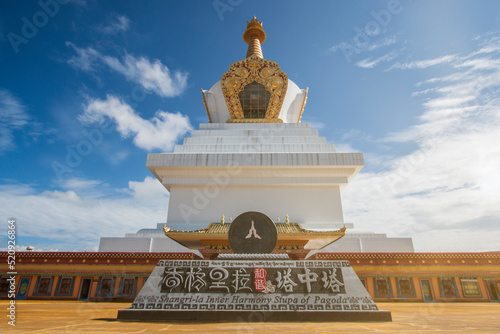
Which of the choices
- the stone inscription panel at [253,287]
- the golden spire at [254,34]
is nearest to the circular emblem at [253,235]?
the stone inscription panel at [253,287]

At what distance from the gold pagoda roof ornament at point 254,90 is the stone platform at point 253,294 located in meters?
13.0

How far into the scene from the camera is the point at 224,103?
1825 centimetres

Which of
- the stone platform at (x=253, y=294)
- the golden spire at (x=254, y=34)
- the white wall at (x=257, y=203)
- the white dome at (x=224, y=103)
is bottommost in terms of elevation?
the stone platform at (x=253, y=294)

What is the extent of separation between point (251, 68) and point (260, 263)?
1459cm

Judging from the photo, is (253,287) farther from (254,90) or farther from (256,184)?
(254,90)

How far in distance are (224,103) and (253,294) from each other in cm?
1504

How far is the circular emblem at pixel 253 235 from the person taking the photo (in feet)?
21.5

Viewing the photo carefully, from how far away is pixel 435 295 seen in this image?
34.3 ft

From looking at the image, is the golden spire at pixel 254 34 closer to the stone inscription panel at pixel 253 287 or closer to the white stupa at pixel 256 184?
the white stupa at pixel 256 184

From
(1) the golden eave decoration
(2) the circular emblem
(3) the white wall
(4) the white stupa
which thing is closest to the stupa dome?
(4) the white stupa

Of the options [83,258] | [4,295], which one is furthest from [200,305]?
[4,295]

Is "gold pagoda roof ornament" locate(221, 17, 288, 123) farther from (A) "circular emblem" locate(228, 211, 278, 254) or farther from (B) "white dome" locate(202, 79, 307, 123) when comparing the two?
(A) "circular emblem" locate(228, 211, 278, 254)

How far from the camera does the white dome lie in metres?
18.3

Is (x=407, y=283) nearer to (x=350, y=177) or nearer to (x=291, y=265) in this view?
(x=350, y=177)
